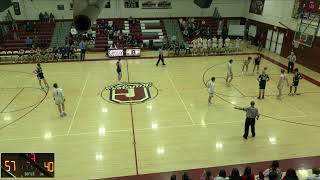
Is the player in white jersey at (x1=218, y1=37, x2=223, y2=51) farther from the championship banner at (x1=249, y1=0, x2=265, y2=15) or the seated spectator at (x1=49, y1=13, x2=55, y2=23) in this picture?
the seated spectator at (x1=49, y1=13, x2=55, y2=23)

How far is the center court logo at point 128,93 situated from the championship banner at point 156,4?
Result: 14664mm

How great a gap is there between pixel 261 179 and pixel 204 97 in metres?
7.73

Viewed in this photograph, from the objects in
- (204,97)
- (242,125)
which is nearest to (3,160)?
(242,125)

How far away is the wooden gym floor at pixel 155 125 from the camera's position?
29.7 feet

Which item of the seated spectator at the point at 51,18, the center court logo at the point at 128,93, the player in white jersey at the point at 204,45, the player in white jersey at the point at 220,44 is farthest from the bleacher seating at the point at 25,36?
the player in white jersey at the point at 220,44

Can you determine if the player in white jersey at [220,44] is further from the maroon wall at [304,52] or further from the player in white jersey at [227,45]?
the maroon wall at [304,52]

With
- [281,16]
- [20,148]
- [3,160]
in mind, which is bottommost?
[20,148]

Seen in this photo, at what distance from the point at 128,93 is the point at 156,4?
16424mm

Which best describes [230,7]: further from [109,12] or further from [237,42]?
[109,12]

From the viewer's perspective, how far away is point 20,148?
9703mm

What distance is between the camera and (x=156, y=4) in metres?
28.5

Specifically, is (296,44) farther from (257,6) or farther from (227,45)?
(257,6)

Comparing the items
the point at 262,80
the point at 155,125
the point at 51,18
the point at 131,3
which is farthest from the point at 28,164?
the point at 51,18

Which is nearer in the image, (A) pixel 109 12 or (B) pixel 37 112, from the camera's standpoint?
(B) pixel 37 112
